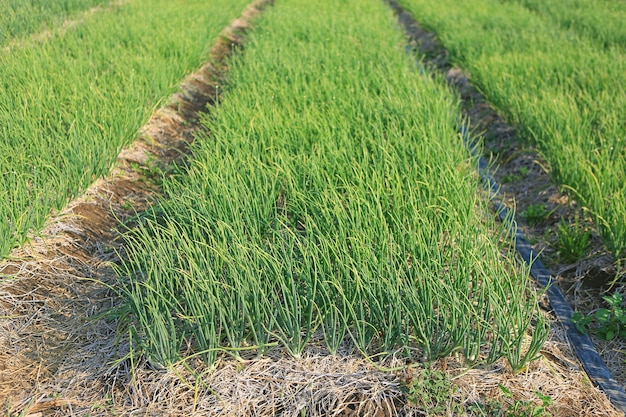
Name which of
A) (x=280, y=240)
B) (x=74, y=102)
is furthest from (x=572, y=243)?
(x=74, y=102)

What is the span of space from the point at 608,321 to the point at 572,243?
19.4 inches

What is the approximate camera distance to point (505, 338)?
1743mm

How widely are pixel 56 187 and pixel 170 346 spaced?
1.34 m

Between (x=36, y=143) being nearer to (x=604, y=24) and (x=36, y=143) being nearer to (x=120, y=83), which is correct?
(x=120, y=83)

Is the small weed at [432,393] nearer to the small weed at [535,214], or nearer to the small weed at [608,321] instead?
the small weed at [608,321]

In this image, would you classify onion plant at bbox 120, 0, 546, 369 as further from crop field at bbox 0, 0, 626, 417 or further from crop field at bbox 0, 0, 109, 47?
crop field at bbox 0, 0, 109, 47

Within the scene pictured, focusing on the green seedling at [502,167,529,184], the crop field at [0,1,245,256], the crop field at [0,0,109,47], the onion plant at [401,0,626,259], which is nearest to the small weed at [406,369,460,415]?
the onion plant at [401,0,626,259]

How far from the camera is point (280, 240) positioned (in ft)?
6.88

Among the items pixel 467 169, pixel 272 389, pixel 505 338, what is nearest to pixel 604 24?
pixel 467 169

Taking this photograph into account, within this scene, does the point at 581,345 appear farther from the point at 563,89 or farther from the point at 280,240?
the point at 563,89

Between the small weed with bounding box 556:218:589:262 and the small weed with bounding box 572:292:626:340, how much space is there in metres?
0.41

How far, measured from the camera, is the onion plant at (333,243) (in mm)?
1790

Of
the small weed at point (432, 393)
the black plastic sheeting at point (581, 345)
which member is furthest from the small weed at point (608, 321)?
the small weed at point (432, 393)

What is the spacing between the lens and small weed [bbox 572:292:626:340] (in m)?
2.13
